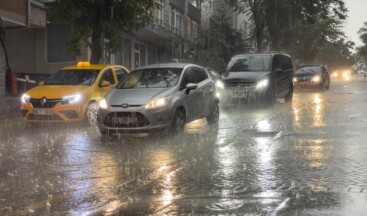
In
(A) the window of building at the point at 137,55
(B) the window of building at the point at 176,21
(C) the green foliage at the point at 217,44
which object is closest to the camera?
(A) the window of building at the point at 137,55

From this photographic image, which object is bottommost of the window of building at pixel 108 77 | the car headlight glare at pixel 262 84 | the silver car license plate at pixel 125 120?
the silver car license plate at pixel 125 120

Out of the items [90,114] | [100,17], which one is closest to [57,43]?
[100,17]

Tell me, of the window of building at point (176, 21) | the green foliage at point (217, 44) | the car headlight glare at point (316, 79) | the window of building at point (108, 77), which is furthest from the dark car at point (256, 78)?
the window of building at point (176, 21)

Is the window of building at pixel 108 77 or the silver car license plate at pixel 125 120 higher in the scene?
the window of building at pixel 108 77

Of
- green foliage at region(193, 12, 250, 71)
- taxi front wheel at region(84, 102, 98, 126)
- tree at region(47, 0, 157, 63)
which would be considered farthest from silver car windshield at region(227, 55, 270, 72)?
green foliage at region(193, 12, 250, 71)

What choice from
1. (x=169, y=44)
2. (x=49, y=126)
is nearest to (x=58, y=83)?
(x=49, y=126)

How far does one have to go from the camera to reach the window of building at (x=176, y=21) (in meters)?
38.3

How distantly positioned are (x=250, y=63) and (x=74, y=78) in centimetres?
785

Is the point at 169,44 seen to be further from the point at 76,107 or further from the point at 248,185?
the point at 248,185

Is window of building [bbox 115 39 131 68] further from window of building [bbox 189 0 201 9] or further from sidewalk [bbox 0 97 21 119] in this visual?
window of building [bbox 189 0 201 9]

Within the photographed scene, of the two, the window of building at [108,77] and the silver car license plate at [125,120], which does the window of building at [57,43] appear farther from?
the silver car license plate at [125,120]

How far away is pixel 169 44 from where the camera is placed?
3603 centimetres

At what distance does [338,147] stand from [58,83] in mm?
7477

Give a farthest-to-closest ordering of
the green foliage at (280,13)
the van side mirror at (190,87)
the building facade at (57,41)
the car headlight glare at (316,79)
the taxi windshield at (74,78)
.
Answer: the green foliage at (280,13)
the car headlight glare at (316,79)
the building facade at (57,41)
the taxi windshield at (74,78)
the van side mirror at (190,87)
